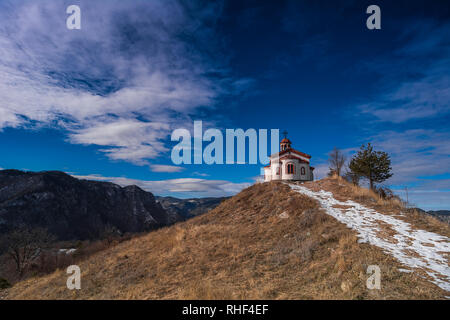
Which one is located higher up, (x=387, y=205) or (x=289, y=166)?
(x=289, y=166)

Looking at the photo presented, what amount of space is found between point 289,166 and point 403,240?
20639 millimetres

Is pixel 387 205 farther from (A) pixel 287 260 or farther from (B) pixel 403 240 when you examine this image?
(A) pixel 287 260

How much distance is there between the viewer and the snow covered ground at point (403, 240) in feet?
25.2

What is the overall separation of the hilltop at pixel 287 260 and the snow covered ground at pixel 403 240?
0.16 ft

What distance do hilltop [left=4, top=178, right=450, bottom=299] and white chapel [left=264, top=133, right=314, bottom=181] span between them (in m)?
12.8

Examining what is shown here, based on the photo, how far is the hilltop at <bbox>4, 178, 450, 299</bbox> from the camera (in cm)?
674

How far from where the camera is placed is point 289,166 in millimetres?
30562

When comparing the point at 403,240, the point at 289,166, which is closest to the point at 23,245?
the point at 289,166

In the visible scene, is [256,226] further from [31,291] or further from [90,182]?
[90,182]

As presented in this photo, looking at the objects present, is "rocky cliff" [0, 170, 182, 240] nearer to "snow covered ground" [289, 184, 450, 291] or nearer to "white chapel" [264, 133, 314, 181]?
"white chapel" [264, 133, 314, 181]

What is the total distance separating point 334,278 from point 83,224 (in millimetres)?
157356

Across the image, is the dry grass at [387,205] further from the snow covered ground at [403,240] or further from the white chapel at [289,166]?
the white chapel at [289,166]

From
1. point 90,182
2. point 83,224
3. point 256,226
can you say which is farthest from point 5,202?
point 256,226
